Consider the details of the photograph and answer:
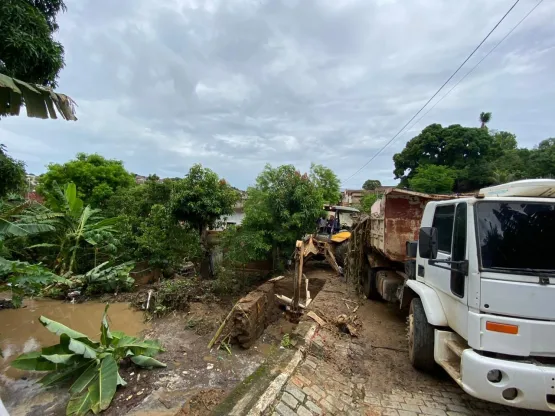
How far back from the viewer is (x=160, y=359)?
206 inches

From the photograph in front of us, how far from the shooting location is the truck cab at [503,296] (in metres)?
2.66

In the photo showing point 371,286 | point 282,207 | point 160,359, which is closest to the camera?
point 160,359

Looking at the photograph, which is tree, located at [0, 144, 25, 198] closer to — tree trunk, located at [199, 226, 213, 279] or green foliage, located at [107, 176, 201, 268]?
green foliage, located at [107, 176, 201, 268]

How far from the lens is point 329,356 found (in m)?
4.55

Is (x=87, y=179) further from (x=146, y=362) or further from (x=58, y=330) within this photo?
(x=146, y=362)

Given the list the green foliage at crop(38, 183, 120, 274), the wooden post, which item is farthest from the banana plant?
the green foliage at crop(38, 183, 120, 274)

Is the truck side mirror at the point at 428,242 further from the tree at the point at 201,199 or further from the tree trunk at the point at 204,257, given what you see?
the tree trunk at the point at 204,257

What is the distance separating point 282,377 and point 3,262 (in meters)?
5.24

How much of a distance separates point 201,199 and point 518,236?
8403mm

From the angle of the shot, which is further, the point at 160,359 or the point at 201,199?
the point at 201,199

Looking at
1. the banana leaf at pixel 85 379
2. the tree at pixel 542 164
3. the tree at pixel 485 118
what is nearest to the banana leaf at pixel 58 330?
the banana leaf at pixel 85 379

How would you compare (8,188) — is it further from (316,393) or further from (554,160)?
(554,160)

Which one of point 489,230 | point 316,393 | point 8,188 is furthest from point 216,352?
A: point 8,188

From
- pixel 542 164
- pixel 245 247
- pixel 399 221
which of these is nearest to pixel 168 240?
pixel 245 247
